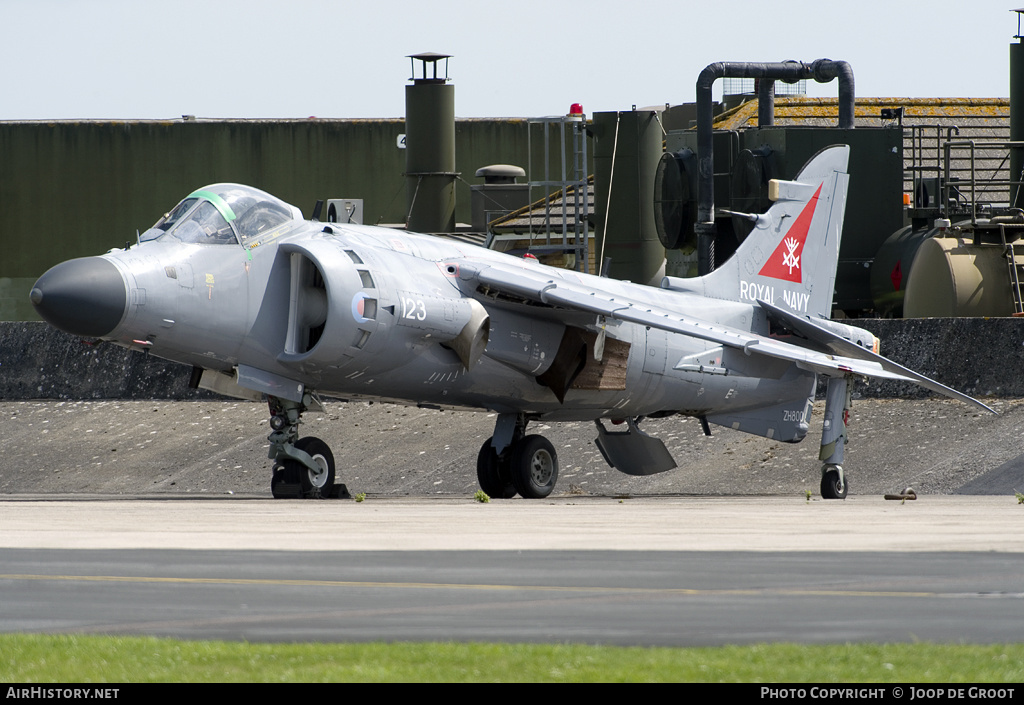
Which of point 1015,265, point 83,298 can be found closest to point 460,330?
point 83,298

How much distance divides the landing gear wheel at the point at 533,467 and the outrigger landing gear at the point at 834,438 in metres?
3.80

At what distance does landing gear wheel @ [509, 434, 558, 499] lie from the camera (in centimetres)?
1938

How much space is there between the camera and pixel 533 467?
64.0 ft

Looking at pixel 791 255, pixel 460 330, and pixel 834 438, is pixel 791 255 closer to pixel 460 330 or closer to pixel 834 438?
pixel 834 438

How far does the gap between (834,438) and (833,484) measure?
660 mm

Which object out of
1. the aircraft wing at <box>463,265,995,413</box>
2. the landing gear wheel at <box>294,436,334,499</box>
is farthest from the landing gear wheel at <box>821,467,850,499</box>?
the landing gear wheel at <box>294,436,334,499</box>

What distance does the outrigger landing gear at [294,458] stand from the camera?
17.1 m

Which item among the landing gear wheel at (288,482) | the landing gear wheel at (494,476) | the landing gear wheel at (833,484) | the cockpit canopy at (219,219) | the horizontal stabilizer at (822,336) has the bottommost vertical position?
the landing gear wheel at (833,484)

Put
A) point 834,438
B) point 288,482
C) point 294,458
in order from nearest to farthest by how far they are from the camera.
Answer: point 294,458 → point 288,482 → point 834,438

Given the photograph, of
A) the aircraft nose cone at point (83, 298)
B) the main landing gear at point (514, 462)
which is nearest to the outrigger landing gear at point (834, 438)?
the main landing gear at point (514, 462)

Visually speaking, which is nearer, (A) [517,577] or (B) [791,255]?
(A) [517,577]

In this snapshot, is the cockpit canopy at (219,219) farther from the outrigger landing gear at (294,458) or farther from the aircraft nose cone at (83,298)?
the outrigger landing gear at (294,458)

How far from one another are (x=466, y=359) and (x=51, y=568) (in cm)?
904

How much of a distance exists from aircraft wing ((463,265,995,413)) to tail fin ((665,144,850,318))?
1.44 meters
